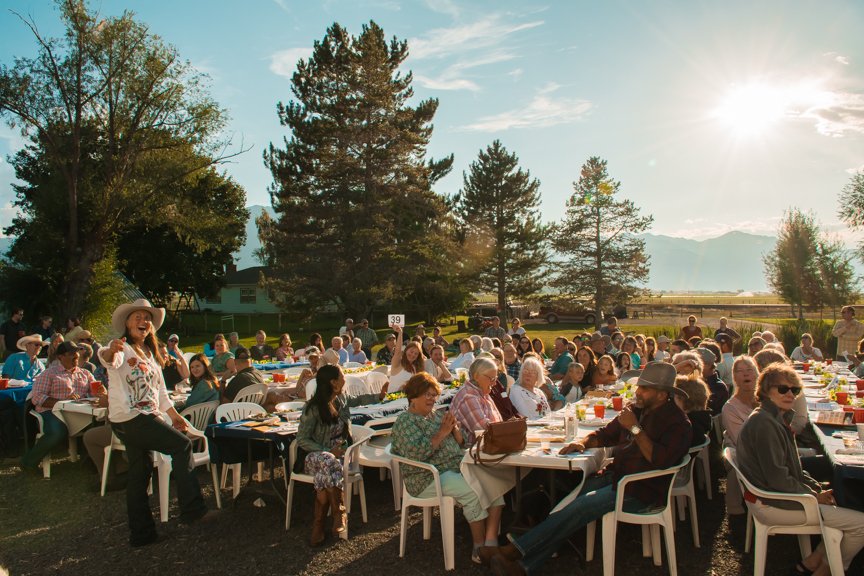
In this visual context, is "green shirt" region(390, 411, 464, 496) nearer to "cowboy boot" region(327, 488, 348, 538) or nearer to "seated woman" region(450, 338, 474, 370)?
"cowboy boot" region(327, 488, 348, 538)

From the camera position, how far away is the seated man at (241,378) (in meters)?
7.87

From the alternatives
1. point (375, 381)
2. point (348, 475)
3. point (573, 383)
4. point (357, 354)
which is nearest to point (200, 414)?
point (348, 475)

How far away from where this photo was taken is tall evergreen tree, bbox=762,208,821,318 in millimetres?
35531

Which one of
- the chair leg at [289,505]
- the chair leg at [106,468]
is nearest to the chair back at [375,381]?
the chair leg at [106,468]

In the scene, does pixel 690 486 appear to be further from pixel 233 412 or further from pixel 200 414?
pixel 200 414

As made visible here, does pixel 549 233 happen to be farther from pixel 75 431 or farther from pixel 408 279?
pixel 75 431

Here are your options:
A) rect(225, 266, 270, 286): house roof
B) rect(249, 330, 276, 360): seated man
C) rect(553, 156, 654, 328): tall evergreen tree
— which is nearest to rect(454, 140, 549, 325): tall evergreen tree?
rect(553, 156, 654, 328): tall evergreen tree

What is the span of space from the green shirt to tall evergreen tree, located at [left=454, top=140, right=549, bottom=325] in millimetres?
34901

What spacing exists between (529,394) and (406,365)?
2.47 metres

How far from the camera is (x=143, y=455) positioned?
511 centimetres

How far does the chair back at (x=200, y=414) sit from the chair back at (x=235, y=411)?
1.46 ft

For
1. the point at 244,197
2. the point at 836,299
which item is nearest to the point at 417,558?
the point at 244,197

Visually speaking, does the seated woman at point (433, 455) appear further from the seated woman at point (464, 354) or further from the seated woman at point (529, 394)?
the seated woman at point (464, 354)

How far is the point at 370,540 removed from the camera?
16.8ft
